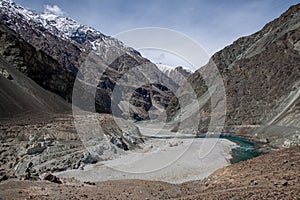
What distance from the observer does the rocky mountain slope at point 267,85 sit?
67750 mm

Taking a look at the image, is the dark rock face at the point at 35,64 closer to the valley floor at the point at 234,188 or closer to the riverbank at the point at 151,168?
the riverbank at the point at 151,168

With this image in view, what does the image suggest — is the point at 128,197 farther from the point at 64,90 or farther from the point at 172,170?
the point at 64,90

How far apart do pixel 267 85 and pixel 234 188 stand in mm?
85155

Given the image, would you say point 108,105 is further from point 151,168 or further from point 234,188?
point 234,188

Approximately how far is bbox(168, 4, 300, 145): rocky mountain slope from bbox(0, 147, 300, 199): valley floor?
38460 mm

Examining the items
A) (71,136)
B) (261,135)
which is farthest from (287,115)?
(71,136)

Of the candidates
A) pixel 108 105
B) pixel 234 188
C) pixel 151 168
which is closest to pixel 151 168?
pixel 151 168

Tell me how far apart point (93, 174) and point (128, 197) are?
13409 millimetres

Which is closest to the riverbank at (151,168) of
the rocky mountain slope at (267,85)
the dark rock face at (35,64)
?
the rocky mountain slope at (267,85)

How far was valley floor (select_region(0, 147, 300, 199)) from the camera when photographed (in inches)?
419

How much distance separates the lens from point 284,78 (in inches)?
3371

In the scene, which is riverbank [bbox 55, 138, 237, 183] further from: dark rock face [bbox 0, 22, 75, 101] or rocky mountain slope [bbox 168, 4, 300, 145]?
dark rock face [bbox 0, 22, 75, 101]

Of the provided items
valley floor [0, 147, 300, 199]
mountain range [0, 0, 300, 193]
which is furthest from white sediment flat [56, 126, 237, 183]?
valley floor [0, 147, 300, 199]

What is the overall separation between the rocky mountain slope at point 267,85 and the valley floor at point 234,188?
126 feet
